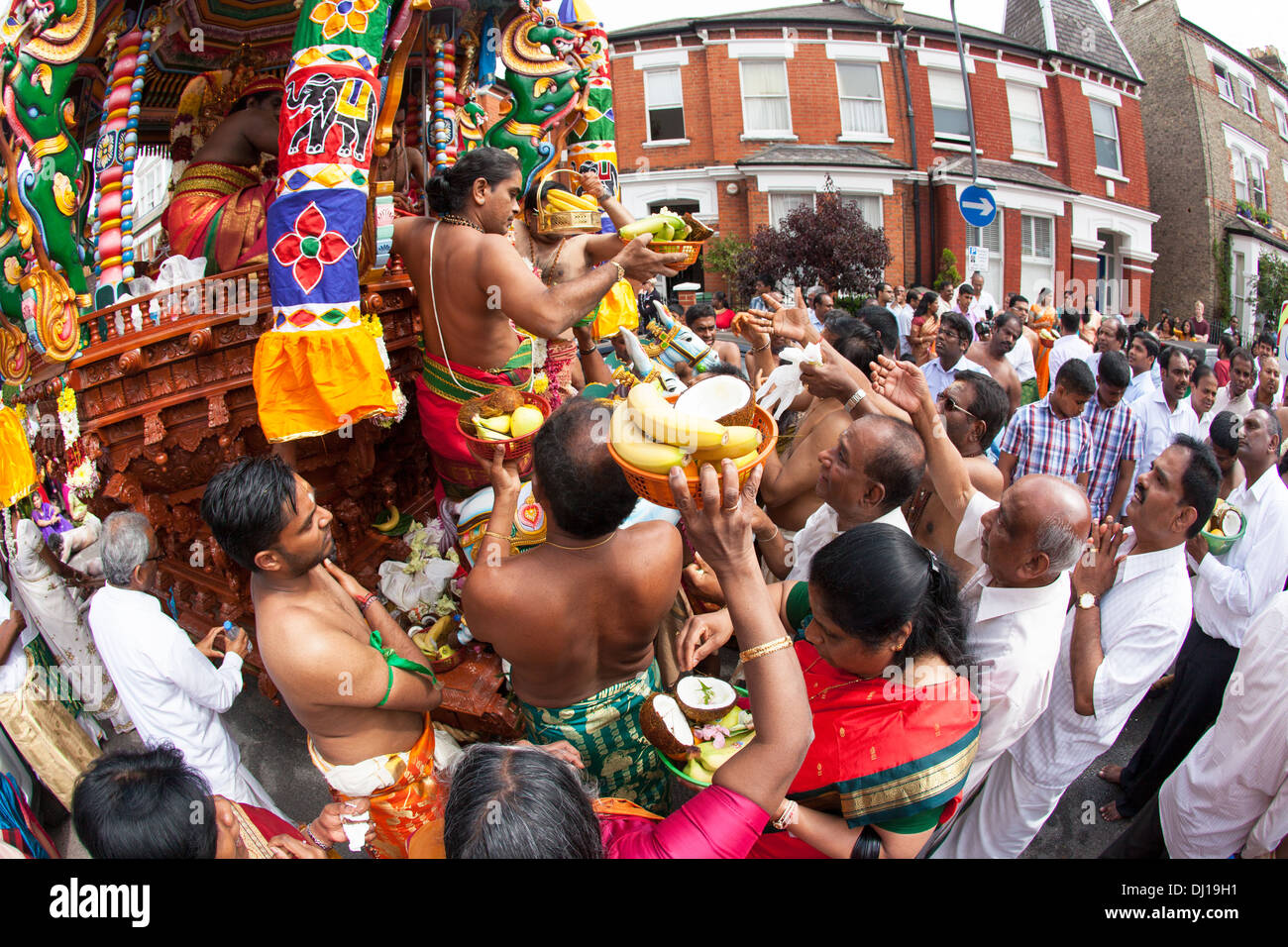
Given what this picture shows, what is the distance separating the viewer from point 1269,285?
19500mm

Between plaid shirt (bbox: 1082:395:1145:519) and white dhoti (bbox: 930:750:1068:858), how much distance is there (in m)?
2.95

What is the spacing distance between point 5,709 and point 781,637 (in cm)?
332

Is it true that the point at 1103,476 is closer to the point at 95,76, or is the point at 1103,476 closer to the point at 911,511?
the point at 911,511

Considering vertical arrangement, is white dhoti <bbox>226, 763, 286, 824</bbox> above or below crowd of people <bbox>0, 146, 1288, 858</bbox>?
below

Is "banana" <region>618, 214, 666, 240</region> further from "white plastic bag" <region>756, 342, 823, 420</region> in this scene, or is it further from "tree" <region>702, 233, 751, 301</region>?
"tree" <region>702, 233, 751, 301</region>

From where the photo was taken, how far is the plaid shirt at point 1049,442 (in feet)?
15.2

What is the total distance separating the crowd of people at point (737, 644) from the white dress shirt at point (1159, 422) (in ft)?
6.14

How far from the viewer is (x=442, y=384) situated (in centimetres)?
376

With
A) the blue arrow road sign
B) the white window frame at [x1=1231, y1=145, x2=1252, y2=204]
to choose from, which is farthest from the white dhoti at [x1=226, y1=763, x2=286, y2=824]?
the white window frame at [x1=1231, y1=145, x2=1252, y2=204]

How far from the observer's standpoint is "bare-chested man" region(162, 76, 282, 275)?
13.7ft

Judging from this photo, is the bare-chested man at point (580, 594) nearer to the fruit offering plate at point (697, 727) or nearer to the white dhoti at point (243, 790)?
the fruit offering plate at point (697, 727)

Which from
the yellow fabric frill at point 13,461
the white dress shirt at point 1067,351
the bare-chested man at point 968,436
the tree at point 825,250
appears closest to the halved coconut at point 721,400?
the bare-chested man at point 968,436

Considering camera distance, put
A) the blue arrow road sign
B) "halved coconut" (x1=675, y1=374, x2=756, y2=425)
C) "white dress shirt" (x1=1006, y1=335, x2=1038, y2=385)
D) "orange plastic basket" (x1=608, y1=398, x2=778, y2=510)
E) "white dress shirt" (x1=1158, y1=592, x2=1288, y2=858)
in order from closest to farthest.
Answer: "orange plastic basket" (x1=608, y1=398, x2=778, y2=510) → "halved coconut" (x1=675, y1=374, x2=756, y2=425) → "white dress shirt" (x1=1158, y1=592, x2=1288, y2=858) → "white dress shirt" (x1=1006, y1=335, x2=1038, y2=385) → the blue arrow road sign
